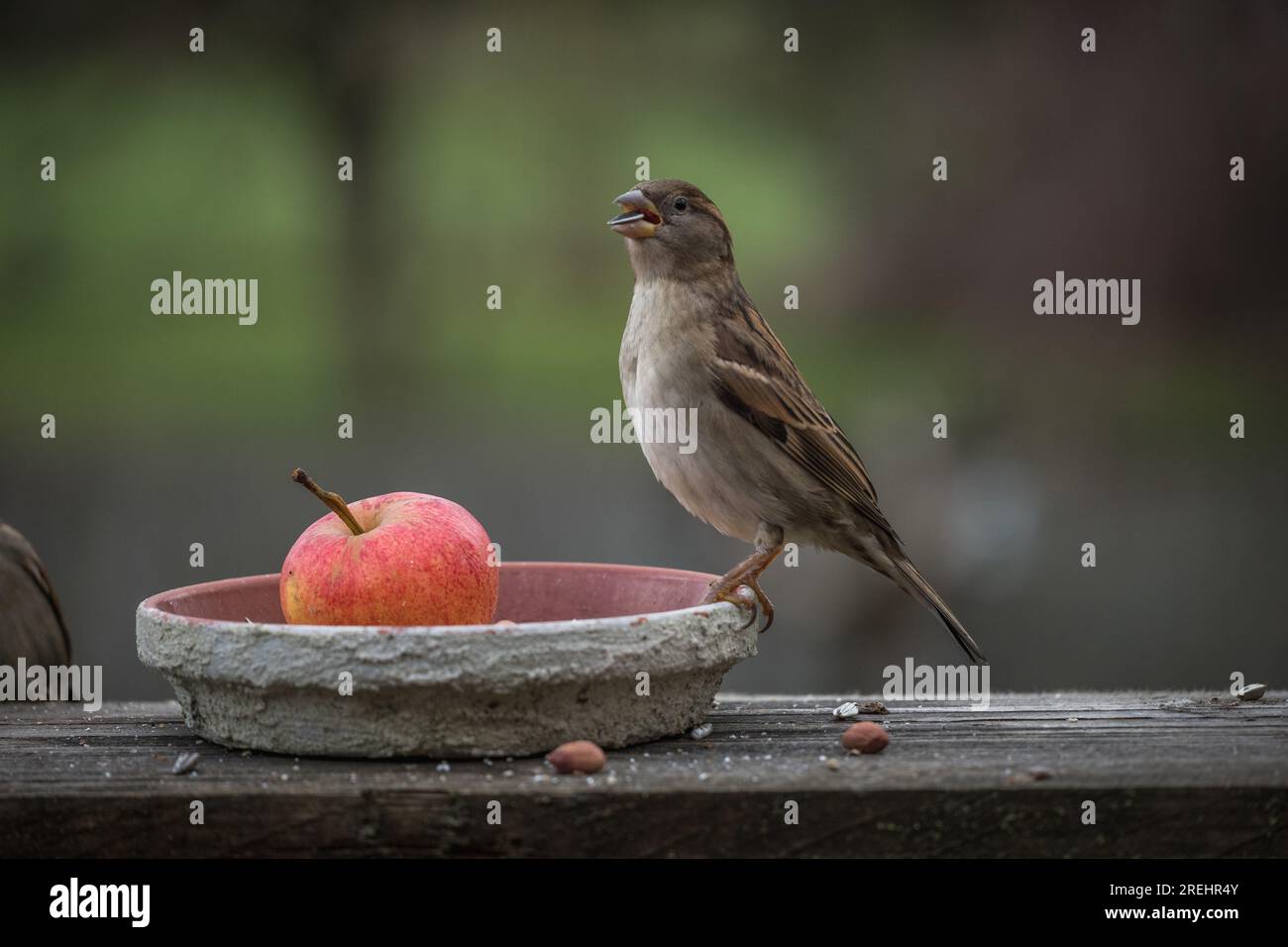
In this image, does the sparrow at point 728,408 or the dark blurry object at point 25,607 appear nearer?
the dark blurry object at point 25,607

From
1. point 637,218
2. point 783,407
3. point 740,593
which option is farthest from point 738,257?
point 740,593

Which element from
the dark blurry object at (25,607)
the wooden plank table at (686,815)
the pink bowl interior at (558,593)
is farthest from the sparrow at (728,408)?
the dark blurry object at (25,607)

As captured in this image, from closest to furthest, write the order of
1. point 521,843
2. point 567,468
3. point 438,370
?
point 521,843 < point 438,370 < point 567,468

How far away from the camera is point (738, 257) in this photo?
6.33 m

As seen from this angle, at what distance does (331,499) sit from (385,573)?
0.14 meters

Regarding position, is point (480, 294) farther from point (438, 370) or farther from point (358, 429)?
point (358, 429)

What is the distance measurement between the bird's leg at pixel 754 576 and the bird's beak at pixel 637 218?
2.45ft

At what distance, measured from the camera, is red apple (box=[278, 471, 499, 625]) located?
2.16 m

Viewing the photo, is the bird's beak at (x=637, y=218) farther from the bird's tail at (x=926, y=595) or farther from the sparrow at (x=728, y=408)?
the bird's tail at (x=926, y=595)

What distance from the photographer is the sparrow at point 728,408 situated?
2.98 metres

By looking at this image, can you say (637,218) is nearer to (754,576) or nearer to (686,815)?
(754,576)

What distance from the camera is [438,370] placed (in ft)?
21.1

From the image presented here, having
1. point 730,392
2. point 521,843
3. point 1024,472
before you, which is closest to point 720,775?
point 521,843

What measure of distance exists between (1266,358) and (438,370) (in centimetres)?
369
